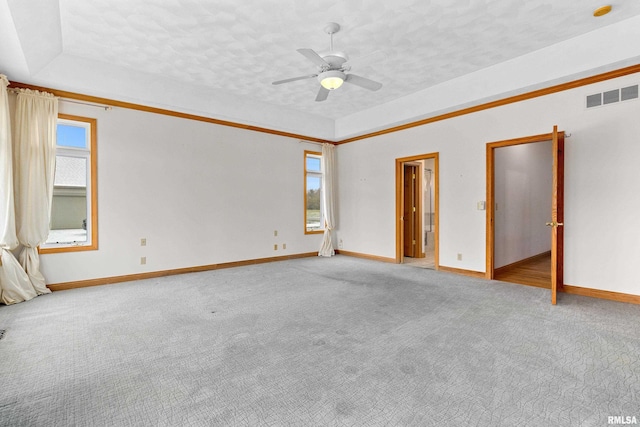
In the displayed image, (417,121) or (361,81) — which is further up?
(417,121)

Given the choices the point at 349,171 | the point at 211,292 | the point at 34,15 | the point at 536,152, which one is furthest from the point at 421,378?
the point at 536,152

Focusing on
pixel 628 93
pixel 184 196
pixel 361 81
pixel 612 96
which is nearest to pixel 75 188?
pixel 184 196

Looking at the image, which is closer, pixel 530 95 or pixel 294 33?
pixel 294 33

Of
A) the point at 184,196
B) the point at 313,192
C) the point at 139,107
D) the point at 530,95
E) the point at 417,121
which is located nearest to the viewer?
the point at 530,95

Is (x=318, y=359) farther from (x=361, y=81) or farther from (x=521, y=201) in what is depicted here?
(x=521, y=201)

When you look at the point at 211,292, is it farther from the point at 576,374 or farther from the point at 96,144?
the point at 576,374

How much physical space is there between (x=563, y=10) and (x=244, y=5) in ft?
10.7

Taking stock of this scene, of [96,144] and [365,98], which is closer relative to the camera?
[96,144]

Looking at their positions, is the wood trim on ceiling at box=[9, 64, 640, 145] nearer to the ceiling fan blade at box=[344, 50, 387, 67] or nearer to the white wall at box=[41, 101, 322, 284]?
the white wall at box=[41, 101, 322, 284]

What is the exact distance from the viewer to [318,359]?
2301mm

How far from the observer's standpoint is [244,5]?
2.98m

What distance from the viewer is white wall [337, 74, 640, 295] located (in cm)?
363

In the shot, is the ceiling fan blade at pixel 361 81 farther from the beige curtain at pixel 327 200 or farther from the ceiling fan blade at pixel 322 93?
the beige curtain at pixel 327 200

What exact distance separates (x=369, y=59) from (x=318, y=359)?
3710 millimetres
